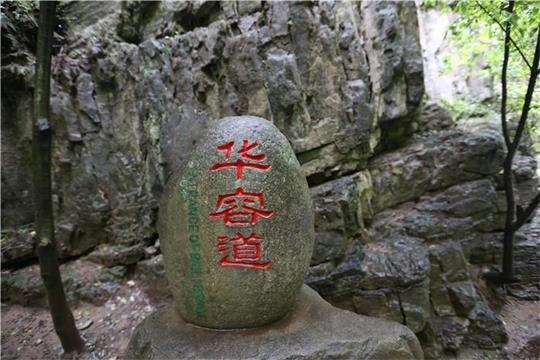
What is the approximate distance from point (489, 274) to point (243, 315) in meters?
4.96

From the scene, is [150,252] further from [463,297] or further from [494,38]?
[494,38]

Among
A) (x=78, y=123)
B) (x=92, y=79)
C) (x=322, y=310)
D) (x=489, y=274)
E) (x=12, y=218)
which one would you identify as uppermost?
(x=92, y=79)

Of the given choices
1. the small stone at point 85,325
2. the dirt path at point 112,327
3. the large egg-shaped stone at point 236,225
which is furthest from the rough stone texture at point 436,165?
the small stone at point 85,325

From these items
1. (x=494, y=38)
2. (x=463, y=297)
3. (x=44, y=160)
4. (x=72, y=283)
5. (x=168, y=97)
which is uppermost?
(x=494, y=38)

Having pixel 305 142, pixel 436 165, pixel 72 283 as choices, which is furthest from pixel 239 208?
pixel 436 165

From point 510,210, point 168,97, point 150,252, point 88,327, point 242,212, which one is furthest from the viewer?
point 168,97

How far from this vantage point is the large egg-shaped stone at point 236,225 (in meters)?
2.75

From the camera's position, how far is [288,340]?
110 inches

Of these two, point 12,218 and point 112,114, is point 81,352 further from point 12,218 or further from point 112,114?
point 112,114

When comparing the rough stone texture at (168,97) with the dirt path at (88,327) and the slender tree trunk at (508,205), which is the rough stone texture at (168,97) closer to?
the dirt path at (88,327)

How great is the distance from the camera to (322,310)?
336 cm

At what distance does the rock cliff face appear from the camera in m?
4.72

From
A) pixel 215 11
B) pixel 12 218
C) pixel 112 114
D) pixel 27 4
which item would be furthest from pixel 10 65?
pixel 215 11

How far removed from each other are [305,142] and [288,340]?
11.1ft
